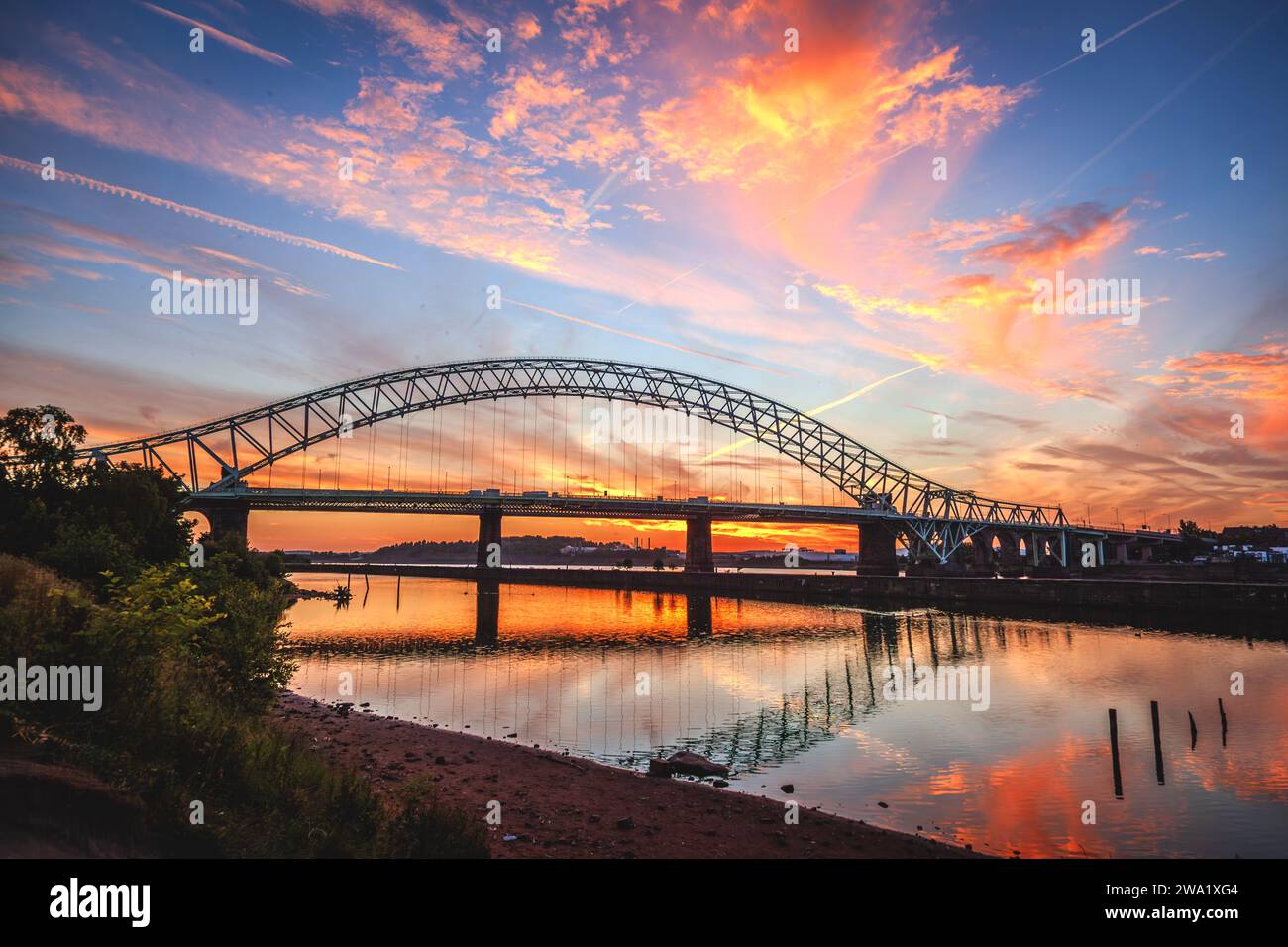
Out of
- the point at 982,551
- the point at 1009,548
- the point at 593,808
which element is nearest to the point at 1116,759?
the point at 593,808

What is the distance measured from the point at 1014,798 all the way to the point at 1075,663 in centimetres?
2436

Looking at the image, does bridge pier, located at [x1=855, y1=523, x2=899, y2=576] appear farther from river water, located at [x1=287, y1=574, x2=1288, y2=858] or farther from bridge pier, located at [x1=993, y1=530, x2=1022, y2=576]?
river water, located at [x1=287, y1=574, x2=1288, y2=858]

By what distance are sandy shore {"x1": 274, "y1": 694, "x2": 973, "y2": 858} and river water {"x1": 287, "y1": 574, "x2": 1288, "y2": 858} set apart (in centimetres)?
173

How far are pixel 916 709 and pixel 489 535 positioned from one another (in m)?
86.7

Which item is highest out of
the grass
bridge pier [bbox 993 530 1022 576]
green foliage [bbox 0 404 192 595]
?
green foliage [bbox 0 404 192 595]

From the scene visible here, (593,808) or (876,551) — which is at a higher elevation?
(876,551)

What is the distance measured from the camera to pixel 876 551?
11544cm

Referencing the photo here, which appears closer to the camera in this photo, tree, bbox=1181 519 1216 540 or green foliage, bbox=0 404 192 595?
green foliage, bbox=0 404 192 595

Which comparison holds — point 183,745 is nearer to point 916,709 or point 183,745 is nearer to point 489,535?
point 916,709

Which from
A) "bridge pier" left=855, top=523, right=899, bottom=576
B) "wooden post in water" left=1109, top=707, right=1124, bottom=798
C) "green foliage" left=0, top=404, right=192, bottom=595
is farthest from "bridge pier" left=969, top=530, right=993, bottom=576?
"green foliage" left=0, top=404, right=192, bottom=595

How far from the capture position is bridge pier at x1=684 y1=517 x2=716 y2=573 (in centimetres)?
11031

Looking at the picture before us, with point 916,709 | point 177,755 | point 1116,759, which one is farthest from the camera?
point 916,709
